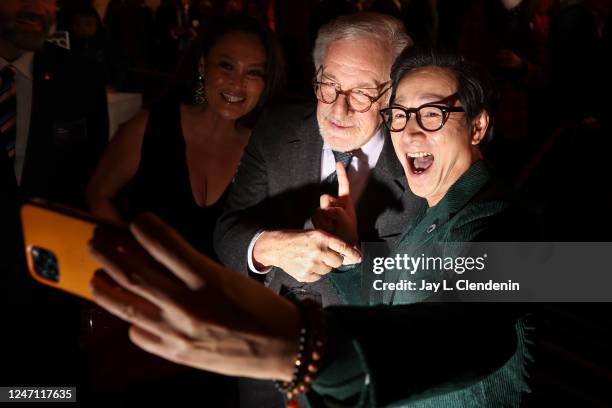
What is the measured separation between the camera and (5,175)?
4.89ft

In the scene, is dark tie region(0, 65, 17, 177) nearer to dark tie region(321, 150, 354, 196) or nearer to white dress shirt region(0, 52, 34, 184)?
white dress shirt region(0, 52, 34, 184)

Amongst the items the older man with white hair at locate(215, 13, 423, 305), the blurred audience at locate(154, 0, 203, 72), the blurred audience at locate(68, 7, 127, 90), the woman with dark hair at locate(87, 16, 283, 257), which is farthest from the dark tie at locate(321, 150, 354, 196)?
the blurred audience at locate(154, 0, 203, 72)

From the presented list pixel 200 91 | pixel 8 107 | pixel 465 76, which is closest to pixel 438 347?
pixel 465 76

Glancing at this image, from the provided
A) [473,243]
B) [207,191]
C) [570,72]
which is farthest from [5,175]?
[570,72]

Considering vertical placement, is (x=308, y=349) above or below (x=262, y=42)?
below

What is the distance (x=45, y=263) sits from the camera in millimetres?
655

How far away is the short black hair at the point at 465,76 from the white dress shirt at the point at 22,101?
1.58 meters

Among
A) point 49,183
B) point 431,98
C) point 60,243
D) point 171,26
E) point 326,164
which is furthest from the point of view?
point 171,26

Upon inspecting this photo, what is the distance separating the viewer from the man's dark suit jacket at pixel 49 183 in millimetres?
1523

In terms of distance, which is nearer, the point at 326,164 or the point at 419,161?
the point at 419,161

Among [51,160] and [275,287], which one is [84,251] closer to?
[275,287]

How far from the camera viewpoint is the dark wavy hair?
2.08 metres

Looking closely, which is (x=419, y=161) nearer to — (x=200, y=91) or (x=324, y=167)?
(x=324, y=167)

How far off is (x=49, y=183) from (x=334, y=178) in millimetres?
1247
